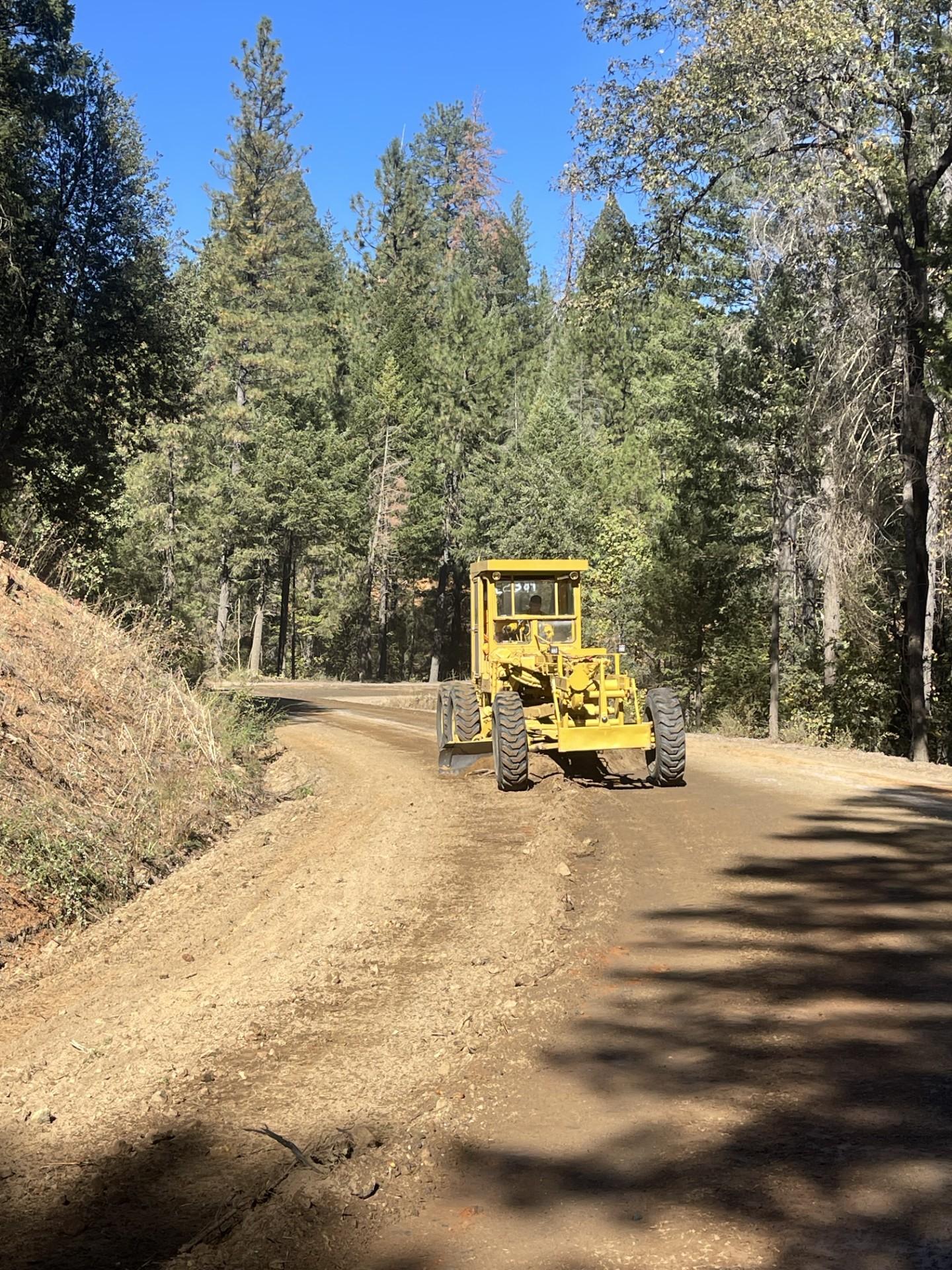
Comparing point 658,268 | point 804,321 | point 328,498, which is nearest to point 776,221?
point 804,321

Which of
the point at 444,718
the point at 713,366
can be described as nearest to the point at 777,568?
the point at 713,366

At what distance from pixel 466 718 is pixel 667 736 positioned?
349 centimetres

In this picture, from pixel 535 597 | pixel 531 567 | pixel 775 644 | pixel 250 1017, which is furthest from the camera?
pixel 775 644

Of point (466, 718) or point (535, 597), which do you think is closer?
point (466, 718)

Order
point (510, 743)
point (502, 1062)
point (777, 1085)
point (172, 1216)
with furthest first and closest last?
1. point (510, 743)
2. point (502, 1062)
3. point (777, 1085)
4. point (172, 1216)

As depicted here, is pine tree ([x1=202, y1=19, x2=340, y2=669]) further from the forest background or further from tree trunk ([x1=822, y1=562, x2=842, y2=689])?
tree trunk ([x1=822, y1=562, x2=842, y2=689])

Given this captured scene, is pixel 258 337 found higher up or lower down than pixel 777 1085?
higher up

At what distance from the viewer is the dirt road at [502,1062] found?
3.42 meters

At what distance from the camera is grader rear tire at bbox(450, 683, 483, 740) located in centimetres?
1445

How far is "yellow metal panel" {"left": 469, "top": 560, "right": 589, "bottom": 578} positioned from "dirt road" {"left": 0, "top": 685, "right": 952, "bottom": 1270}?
A: 18.2 feet

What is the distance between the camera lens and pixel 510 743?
40.0ft

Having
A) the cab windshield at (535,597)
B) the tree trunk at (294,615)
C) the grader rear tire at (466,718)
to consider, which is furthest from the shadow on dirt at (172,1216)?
the tree trunk at (294,615)

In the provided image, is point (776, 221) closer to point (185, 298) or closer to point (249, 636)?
point (185, 298)

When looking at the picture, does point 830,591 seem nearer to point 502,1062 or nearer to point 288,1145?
point 502,1062
